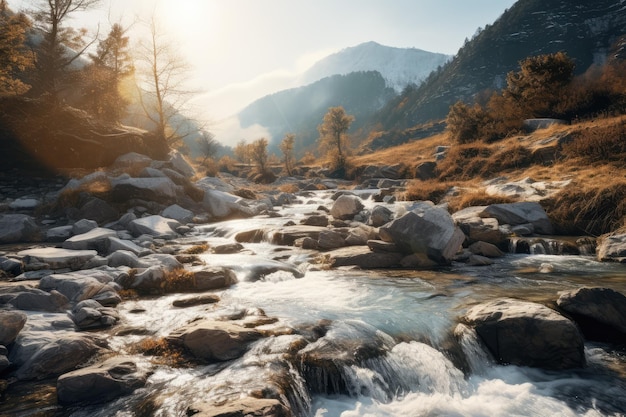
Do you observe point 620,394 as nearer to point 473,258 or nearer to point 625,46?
point 473,258

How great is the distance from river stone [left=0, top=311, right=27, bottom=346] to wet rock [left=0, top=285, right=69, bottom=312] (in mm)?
1208

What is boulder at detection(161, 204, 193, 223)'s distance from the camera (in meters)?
18.3

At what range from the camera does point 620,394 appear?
4.68 meters

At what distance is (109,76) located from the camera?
102 ft

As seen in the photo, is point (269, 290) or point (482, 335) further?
point (269, 290)

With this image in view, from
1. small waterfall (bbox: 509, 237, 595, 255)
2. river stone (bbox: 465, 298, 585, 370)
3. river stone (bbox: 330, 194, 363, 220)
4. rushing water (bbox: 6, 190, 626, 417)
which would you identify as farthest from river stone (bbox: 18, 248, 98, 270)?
small waterfall (bbox: 509, 237, 595, 255)

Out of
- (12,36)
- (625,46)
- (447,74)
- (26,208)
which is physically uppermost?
(447,74)

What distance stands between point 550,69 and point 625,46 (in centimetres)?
9699

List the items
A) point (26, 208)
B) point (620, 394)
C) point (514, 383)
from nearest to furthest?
point (620, 394) < point (514, 383) < point (26, 208)

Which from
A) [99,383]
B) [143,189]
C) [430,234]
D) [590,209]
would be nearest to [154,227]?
[143,189]

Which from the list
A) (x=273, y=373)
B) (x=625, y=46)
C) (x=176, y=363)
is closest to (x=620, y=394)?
(x=273, y=373)

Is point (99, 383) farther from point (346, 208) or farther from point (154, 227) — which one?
point (346, 208)

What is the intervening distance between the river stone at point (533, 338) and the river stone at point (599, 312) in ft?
2.93

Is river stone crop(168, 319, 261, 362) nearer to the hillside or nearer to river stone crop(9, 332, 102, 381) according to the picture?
river stone crop(9, 332, 102, 381)
